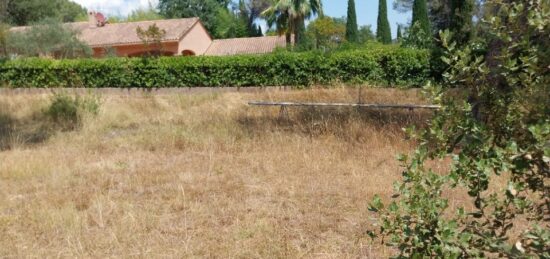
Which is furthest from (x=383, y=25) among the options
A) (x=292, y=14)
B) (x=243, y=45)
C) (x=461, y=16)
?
(x=461, y=16)

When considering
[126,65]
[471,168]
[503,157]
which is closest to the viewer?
[503,157]

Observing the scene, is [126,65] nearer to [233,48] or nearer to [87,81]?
[87,81]

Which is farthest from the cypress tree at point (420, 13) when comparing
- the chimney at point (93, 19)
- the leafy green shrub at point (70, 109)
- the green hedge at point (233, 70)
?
the chimney at point (93, 19)

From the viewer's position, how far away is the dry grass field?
11.3ft

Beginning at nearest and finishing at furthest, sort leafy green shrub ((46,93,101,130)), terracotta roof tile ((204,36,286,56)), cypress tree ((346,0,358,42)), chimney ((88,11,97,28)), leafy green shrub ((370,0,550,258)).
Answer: leafy green shrub ((370,0,550,258))
leafy green shrub ((46,93,101,130))
cypress tree ((346,0,358,42))
terracotta roof tile ((204,36,286,56))
chimney ((88,11,97,28))

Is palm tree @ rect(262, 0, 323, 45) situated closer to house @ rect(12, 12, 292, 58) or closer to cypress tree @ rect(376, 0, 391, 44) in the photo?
house @ rect(12, 12, 292, 58)

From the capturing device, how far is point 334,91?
477 inches

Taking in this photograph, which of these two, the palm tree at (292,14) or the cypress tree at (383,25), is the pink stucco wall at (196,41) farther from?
the cypress tree at (383,25)

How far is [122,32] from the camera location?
32.7m

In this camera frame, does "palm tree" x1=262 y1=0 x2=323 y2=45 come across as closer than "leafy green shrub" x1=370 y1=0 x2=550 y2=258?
No

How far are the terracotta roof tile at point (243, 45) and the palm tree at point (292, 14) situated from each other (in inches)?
242

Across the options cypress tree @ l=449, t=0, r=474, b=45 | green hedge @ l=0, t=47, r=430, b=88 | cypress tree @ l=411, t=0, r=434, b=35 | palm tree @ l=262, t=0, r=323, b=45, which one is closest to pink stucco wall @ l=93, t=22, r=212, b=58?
palm tree @ l=262, t=0, r=323, b=45

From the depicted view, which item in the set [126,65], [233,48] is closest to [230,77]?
[126,65]

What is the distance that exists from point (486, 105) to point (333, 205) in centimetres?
278
